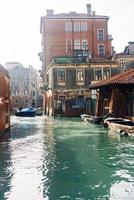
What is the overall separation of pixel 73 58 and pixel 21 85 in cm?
4136

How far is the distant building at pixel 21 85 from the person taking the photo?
87.6m

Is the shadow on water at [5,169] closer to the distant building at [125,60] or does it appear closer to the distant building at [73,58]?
the distant building at [73,58]

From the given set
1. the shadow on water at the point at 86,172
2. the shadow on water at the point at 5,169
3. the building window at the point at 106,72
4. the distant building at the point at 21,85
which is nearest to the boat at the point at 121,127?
the shadow on water at the point at 86,172

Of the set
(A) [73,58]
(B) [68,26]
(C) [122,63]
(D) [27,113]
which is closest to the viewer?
(A) [73,58]

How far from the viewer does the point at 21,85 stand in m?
90.2

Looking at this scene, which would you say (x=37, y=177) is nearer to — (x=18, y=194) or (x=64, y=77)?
(x=18, y=194)

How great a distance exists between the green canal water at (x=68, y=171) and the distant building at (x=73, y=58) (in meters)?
29.3

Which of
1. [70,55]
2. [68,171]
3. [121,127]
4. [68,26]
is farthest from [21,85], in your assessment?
[68,171]

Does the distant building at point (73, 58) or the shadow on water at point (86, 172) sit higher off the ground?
the distant building at point (73, 58)

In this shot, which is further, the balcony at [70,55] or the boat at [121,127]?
the balcony at [70,55]

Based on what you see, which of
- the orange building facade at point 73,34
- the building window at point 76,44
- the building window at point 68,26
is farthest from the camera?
the building window at point 76,44

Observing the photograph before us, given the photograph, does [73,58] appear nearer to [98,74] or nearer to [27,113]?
[98,74]

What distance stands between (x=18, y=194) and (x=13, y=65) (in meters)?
86.2

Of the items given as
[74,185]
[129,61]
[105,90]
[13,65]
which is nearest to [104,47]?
[129,61]
